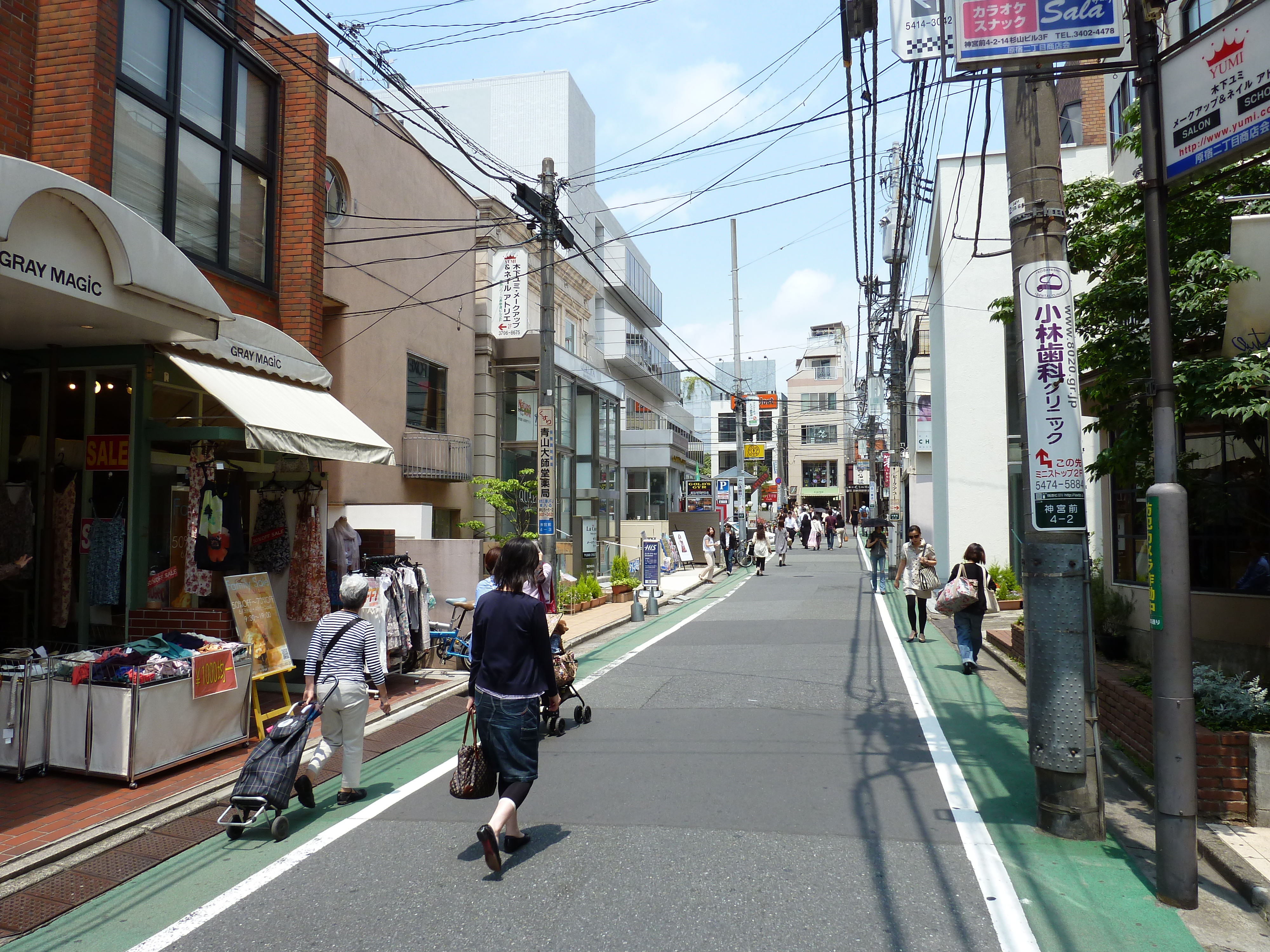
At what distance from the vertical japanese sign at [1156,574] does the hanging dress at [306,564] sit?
27.0 feet

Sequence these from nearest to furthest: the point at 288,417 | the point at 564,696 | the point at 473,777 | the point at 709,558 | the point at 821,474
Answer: the point at 473,777
the point at 564,696
the point at 288,417
the point at 709,558
the point at 821,474

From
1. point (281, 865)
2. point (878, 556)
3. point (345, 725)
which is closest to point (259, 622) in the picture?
point (345, 725)

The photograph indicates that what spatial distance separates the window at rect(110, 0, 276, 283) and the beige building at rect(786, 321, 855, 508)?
69374mm

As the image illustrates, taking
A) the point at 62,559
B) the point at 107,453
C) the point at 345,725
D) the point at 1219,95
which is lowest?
the point at 345,725

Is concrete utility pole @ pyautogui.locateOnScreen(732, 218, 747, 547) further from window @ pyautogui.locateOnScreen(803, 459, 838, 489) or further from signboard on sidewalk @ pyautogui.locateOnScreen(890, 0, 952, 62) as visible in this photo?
window @ pyautogui.locateOnScreen(803, 459, 838, 489)

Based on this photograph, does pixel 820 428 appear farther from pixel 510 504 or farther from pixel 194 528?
pixel 194 528

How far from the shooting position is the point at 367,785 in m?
6.89

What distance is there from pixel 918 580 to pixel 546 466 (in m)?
6.41

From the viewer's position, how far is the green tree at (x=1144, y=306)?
6453 millimetres

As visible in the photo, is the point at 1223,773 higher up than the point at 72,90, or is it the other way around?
the point at 72,90

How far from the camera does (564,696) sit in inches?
344

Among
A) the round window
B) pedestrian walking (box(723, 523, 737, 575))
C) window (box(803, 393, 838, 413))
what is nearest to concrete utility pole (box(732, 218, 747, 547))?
pedestrian walking (box(723, 523, 737, 575))

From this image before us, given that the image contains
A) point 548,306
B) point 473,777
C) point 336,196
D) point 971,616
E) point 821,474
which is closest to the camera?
point 473,777

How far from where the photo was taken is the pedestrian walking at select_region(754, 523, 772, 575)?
1136 inches
